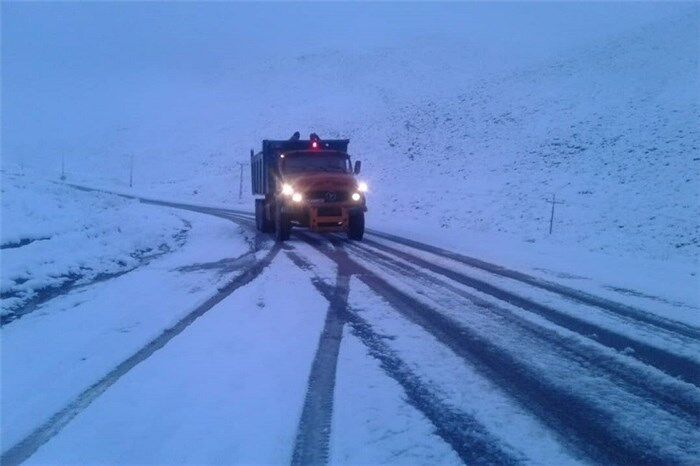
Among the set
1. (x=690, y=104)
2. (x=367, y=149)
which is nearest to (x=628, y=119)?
(x=690, y=104)

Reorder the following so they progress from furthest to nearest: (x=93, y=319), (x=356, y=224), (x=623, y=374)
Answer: (x=356, y=224) < (x=93, y=319) < (x=623, y=374)

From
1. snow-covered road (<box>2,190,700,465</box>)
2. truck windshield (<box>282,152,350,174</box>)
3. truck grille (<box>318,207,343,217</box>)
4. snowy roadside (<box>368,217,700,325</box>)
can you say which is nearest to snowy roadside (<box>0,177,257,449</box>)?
Result: snow-covered road (<box>2,190,700,465</box>)

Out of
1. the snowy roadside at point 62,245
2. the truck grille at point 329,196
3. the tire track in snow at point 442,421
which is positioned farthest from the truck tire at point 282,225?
the tire track in snow at point 442,421

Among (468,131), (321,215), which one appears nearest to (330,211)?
(321,215)

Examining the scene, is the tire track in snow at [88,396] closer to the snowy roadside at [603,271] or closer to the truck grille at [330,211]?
the snowy roadside at [603,271]

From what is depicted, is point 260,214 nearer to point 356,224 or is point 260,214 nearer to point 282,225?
point 282,225

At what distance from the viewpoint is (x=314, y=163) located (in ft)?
55.0

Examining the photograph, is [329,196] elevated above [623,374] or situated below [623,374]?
above

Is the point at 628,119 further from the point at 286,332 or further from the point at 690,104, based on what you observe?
the point at 286,332

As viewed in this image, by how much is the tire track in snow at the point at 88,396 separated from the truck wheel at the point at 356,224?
816cm

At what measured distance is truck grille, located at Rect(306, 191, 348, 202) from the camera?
15.4 meters

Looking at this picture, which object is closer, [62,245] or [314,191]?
[62,245]

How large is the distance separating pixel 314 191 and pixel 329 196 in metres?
0.43

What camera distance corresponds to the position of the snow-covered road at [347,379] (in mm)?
3746
